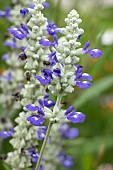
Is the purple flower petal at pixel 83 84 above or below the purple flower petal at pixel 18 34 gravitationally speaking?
below

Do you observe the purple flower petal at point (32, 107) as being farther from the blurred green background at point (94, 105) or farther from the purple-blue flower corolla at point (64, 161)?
the purple-blue flower corolla at point (64, 161)

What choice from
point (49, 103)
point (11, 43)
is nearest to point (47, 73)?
point (49, 103)

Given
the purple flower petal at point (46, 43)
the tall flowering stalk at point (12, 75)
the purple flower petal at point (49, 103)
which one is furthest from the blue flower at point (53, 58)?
the tall flowering stalk at point (12, 75)

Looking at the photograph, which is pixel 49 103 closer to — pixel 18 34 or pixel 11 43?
pixel 18 34

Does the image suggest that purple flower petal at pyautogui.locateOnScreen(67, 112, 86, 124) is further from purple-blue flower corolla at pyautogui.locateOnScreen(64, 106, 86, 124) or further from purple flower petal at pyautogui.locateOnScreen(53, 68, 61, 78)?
purple flower petal at pyautogui.locateOnScreen(53, 68, 61, 78)

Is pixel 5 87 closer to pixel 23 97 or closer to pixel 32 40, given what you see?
pixel 23 97

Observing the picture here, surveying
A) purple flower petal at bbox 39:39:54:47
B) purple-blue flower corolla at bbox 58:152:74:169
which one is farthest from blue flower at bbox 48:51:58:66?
purple-blue flower corolla at bbox 58:152:74:169

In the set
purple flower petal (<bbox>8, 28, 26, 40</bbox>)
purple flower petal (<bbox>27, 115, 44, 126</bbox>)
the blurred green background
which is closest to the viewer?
purple flower petal (<bbox>27, 115, 44, 126</bbox>)

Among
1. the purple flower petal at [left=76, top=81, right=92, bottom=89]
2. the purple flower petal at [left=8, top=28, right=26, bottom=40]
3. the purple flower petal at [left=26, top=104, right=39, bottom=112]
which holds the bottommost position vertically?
the purple flower petal at [left=26, top=104, right=39, bottom=112]

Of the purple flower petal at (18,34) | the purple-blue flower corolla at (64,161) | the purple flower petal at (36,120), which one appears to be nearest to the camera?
the purple flower petal at (36,120)

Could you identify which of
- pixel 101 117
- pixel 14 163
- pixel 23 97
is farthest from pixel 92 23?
pixel 14 163

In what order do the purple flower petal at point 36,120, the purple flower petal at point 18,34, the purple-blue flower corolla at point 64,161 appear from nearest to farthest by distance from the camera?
Answer: the purple flower petal at point 36,120 → the purple flower petal at point 18,34 → the purple-blue flower corolla at point 64,161

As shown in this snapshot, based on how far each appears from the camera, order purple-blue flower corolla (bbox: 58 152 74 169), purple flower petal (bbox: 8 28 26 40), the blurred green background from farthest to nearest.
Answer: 1. the blurred green background
2. purple-blue flower corolla (bbox: 58 152 74 169)
3. purple flower petal (bbox: 8 28 26 40)

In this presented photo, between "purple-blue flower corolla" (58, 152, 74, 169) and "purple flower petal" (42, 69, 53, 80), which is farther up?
"purple flower petal" (42, 69, 53, 80)
